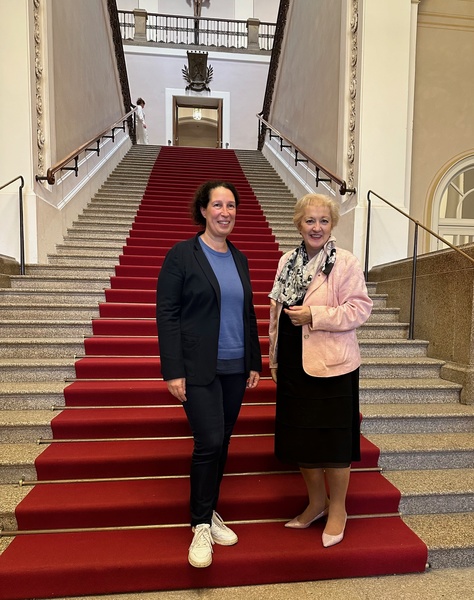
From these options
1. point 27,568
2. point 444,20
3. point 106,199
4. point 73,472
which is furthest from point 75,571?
point 444,20

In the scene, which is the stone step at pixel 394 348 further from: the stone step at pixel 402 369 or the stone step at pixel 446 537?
the stone step at pixel 446 537

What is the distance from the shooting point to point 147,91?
14.4 metres

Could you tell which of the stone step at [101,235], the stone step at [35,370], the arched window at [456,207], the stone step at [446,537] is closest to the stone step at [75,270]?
the stone step at [101,235]

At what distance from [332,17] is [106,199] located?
14.6ft

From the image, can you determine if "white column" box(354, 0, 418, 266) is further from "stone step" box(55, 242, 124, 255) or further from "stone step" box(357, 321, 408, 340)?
"stone step" box(55, 242, 124, 255)

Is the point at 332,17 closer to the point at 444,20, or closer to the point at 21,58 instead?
the point at 444,20

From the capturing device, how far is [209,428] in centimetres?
174

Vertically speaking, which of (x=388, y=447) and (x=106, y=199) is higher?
(x=106, y=199)

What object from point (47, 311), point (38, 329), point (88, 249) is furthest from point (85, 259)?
point (38, 329)

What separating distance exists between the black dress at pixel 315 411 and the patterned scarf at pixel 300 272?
0.10 m

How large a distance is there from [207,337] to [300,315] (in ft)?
1.37

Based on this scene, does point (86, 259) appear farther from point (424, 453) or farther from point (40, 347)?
point (424, 453)

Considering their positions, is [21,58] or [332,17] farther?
[332,17]

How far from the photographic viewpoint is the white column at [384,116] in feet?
16.0
